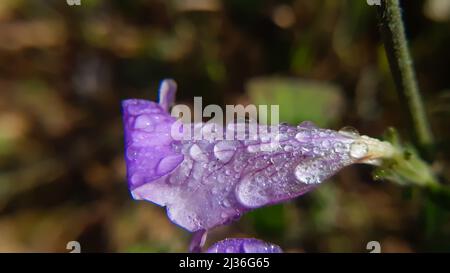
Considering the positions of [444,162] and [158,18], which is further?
[158,18]

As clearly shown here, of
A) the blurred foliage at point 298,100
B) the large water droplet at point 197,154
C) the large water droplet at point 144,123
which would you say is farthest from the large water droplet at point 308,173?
the blurred foliage at point 298,100

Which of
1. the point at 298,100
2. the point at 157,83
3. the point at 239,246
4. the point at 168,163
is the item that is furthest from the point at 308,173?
the point at 157,83

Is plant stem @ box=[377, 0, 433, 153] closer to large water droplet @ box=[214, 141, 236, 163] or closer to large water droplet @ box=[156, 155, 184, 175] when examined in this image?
large water droplet @ box=[214, 141, 236, 163]

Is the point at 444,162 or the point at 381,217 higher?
the point at 444,162

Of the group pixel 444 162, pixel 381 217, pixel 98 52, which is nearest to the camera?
pixel 444 162

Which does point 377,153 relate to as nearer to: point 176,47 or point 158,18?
point 176,47
